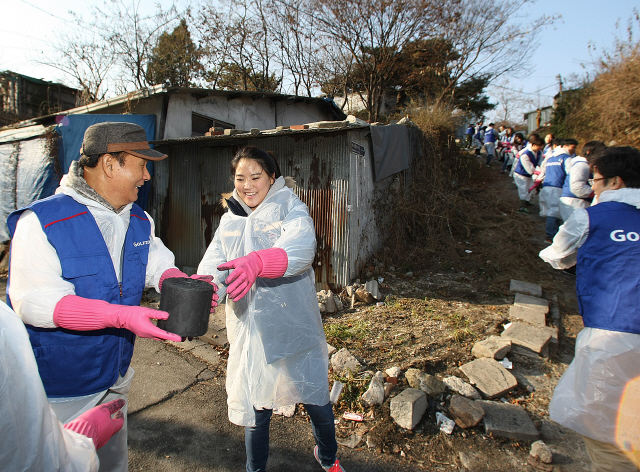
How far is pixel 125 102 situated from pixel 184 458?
24.9ft

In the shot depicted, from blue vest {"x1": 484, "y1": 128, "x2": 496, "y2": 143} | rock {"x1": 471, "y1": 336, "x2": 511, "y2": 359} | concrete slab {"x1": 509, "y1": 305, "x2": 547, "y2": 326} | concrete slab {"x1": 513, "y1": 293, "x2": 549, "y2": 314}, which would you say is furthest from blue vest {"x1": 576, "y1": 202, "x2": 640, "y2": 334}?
blue vest {"x1": 484, "y1": 128, "x2": 496, "y2": 143}

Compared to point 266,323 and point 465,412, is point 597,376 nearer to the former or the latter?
point 465,412

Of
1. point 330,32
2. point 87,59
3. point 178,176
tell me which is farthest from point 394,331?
point 87,59

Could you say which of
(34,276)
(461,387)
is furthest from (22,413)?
(461,387)

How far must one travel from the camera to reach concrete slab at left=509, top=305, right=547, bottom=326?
180 inches

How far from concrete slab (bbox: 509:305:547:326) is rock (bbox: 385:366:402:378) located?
7.14 ft

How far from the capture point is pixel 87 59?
1561 centimetres

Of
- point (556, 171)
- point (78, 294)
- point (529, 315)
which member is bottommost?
point (529, 315)

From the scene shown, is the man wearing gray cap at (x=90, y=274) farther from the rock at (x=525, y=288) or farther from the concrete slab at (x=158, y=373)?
the rock at (x=525, y=288)

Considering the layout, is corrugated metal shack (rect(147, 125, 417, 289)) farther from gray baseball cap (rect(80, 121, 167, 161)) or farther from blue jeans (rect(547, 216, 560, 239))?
gray baseball cap (rect(80, 121, 167, 161))

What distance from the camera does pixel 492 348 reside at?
12.3ft

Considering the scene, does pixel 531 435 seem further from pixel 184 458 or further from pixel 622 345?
pixel 184 458

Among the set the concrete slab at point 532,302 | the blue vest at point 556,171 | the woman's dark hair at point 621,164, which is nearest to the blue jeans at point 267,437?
the woman's dark hair at point 621,164

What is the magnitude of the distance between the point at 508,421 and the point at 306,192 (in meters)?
4.43
